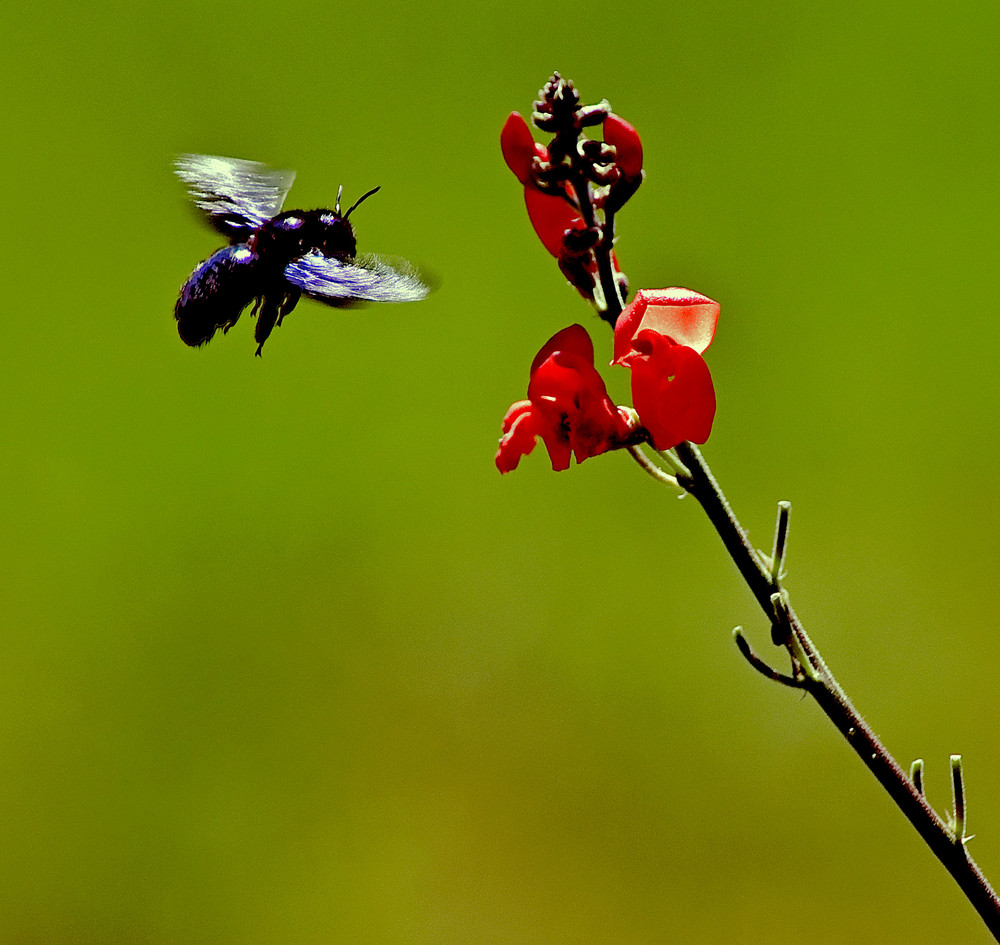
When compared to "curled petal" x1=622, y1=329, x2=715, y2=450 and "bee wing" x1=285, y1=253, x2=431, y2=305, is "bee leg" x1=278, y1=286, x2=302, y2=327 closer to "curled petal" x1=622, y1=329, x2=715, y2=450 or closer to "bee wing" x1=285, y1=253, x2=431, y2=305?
"bee wing" x1=285, y1=253, x2=431, y2=305

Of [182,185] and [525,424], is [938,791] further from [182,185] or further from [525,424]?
[182,185]

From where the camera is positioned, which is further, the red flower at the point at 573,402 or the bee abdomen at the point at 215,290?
the bee abdomen at the point at 215,290

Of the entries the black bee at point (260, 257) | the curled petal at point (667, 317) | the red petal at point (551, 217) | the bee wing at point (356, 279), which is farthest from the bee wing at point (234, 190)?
the curled petal at point (667, 317)

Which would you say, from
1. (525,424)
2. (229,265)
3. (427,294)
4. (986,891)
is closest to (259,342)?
(229,265)

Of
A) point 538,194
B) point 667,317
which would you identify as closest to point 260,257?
point 538,194

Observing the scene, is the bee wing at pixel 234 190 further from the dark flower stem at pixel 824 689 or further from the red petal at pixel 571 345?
the dark flower stem at pixel 824 689
